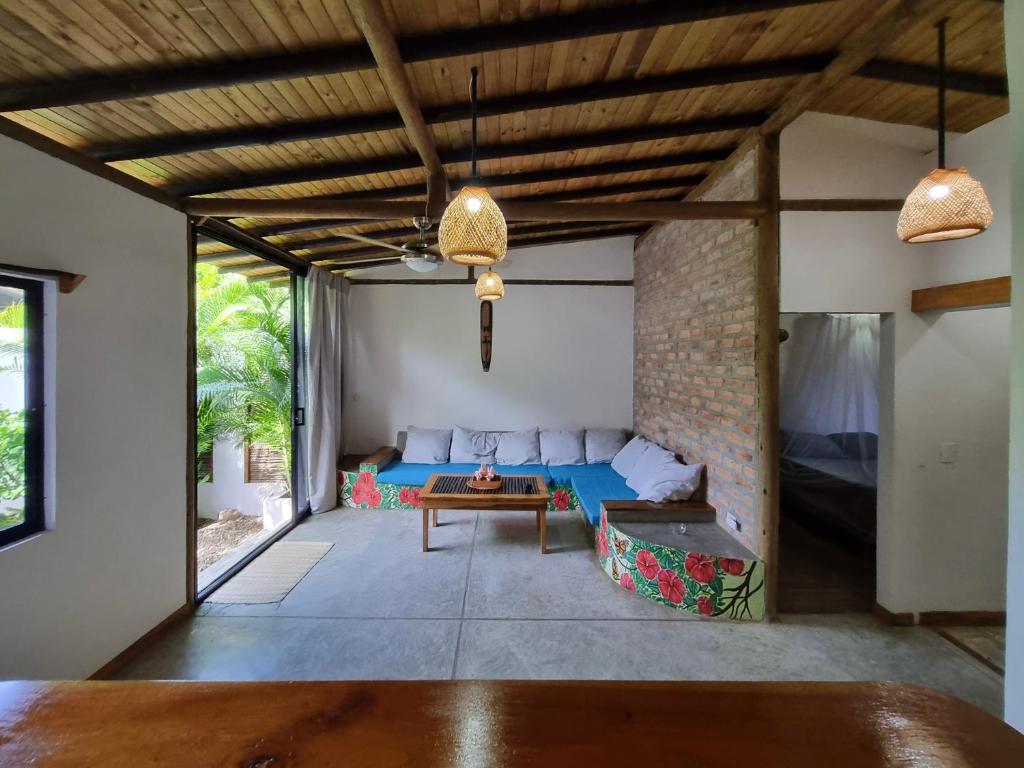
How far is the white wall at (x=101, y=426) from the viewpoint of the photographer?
1.81 m

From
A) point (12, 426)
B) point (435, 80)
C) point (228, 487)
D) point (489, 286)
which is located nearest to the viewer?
point (12, 426)

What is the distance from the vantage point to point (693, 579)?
8.80 feet

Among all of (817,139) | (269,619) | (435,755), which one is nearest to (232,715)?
(435,755)

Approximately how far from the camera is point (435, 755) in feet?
1.26

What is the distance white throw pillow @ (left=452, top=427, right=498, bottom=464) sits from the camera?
16.3 feet

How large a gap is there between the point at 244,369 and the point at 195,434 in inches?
66.8

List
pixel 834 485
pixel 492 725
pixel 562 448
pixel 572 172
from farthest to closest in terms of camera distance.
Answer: pixel 562 448 → pixel 834 485 → pixel 572 172 → pixel 492 725

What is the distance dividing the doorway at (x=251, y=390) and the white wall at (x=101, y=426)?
51.0 inches

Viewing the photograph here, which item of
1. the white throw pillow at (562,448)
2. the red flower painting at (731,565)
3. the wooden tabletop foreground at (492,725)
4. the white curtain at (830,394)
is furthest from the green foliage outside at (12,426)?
the white curtain at (830,394)

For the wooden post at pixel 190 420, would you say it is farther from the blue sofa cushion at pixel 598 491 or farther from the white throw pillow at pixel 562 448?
the white throw pillow at pixel 562 448

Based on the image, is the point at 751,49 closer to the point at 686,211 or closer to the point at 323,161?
the point at 686,211

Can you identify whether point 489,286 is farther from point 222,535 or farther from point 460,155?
point 222,535

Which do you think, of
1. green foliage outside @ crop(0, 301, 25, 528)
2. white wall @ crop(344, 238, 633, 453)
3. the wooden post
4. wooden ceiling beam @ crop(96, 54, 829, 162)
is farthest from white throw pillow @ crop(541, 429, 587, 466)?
green foliage outside @ crop(0, 301, 25, 528)

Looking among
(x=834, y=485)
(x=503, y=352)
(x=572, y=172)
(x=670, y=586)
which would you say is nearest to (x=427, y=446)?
(x=503, y=352)
